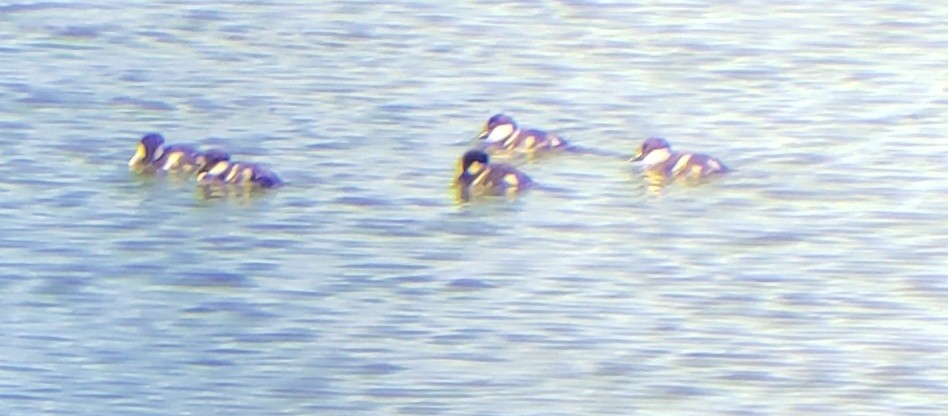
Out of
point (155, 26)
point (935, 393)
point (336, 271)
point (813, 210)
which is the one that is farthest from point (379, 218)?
point (155, 26)

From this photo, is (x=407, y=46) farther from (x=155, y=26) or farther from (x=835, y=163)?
(x=835, y=163)

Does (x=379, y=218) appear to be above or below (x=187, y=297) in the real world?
above

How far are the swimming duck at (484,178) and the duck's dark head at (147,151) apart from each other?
53.6 inches

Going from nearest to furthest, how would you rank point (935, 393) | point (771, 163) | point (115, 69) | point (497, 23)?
point (935, 393)
point (771, 163)
point (115, 69)
point (497, 23)

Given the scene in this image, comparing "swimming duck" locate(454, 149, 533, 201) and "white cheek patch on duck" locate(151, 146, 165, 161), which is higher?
"white cheek patch on duck" locate(151, 146, 165, 161)

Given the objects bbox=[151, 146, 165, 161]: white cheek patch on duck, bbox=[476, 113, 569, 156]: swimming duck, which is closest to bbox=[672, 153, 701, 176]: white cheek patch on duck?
bbox=[476, 113, 569, 156]: swimming duck

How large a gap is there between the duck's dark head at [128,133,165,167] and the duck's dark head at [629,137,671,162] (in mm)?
2126

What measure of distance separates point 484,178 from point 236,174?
1.09 metres

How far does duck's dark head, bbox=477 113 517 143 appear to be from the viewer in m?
10.4

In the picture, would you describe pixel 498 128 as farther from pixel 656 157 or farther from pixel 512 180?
pixel 656 157

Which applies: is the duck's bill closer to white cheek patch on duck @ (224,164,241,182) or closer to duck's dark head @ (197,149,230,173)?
duck's dark head @ (197,149,230,173)

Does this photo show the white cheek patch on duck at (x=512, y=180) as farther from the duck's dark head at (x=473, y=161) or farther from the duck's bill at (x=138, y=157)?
the duck's bill at (x=138, y=157)

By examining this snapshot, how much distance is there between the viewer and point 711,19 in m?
12.6

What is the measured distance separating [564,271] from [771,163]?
1.68 m
